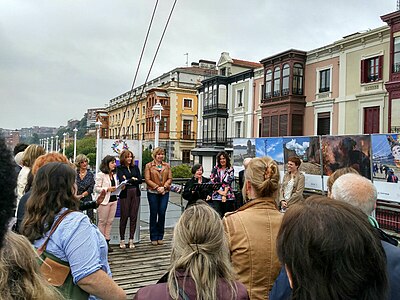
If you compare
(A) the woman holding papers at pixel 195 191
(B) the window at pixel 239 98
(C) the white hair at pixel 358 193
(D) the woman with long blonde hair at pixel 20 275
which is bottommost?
(A) the woman holding papers at pixel 195 191

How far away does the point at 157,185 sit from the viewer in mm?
6125

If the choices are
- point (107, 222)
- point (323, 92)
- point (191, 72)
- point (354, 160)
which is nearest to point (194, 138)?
point (191, 72)

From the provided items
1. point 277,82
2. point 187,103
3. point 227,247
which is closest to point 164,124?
point 187,103

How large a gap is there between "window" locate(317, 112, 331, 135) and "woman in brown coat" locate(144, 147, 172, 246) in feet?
62.9

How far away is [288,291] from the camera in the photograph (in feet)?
5.06

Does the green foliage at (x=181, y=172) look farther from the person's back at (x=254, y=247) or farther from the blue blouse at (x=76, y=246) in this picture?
the blue blouse at (x=76, y=246)

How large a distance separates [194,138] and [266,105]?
63.0 ft

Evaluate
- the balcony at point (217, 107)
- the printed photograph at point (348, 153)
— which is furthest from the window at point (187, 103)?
the printed photograph at point (348, 153)

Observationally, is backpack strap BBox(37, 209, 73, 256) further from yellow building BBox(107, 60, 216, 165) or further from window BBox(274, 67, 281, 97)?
yellow building BBox(107, 60, 216, 165)

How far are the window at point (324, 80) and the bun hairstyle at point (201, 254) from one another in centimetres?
2348

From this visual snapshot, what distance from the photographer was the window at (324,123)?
75.6ft

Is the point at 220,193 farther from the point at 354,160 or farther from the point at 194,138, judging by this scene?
the point at 194,138

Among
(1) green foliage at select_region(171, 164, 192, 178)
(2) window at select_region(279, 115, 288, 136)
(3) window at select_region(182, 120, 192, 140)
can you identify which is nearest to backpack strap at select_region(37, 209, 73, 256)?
(2) window at select_region(279, 115, 288, 136)

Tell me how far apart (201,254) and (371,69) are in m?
22.0
